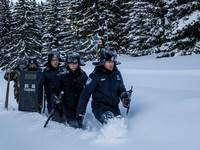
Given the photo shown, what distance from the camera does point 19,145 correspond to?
2.92 meters

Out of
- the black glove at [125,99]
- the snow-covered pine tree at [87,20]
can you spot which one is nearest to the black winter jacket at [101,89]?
the black glove at [125,99]

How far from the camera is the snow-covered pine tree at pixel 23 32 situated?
26.5 metres

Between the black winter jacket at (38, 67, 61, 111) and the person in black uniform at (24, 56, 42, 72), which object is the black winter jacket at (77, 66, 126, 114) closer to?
the black winter jacket at (38, 67, 61, 111)

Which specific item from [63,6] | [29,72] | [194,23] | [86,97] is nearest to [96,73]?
[86,97]

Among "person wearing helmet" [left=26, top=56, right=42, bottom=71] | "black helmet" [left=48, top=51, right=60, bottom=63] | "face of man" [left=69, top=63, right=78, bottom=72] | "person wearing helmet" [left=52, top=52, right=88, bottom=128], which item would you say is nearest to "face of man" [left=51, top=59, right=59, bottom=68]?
"black helmet" [left=48, top=51, right=60, bottom=63]

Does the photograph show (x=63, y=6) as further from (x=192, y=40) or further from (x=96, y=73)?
(x=96, y=73)

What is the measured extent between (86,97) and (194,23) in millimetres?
11222

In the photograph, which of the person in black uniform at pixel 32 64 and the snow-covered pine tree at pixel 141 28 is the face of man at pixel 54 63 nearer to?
the person in black uniform at pixel 32 64

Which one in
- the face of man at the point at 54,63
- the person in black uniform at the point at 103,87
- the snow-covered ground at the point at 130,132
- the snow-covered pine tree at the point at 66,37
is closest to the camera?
the snow-covered ground at the point at 130,132

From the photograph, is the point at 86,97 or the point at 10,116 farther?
the point at 10,116

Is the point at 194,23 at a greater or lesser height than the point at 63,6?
lesser

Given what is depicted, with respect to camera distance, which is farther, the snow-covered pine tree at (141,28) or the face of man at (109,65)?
the snow-covered pine tree at (141,28)

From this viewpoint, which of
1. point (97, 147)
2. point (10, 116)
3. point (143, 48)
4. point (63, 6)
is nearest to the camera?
point (97, 147)

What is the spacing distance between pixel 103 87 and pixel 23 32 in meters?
Result: 25.8
